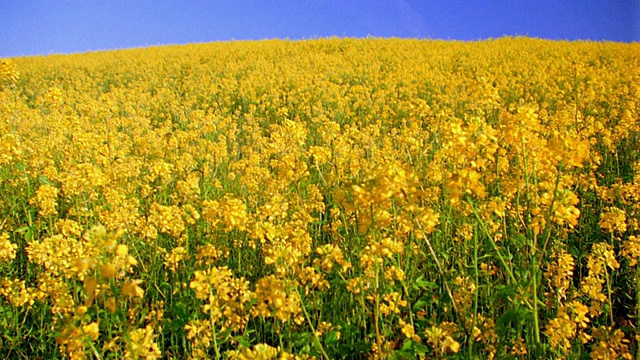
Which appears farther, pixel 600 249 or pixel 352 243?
pixel 352 243

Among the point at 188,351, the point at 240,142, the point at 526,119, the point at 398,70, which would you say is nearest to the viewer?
the point at 526,119

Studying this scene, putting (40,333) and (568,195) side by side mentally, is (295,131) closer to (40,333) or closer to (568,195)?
(568,195)

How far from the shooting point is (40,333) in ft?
8.21

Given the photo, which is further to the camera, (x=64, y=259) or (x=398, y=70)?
(x=398, y=70)

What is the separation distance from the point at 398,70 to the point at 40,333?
41.3 ft

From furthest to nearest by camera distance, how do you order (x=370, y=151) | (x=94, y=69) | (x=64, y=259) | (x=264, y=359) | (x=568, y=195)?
1. (x=94, y=69)
2. (x=370, y=151)
3. (x=64, y=259)
4. (x=568, y=195)
5. (x=264, y=359)

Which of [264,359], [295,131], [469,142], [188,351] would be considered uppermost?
[295,131]

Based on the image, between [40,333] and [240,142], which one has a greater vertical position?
[240,142]

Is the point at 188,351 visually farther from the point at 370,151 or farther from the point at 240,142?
the point at 240,142

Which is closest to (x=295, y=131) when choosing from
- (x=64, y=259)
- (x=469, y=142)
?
(x=469, y=142)

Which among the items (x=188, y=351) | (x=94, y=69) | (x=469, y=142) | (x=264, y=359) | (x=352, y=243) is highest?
(x=94, y=69)

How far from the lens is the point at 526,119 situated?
191cm

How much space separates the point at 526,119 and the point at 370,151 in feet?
8.43

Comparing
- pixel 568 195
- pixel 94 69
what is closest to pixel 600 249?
pixel 568 195
